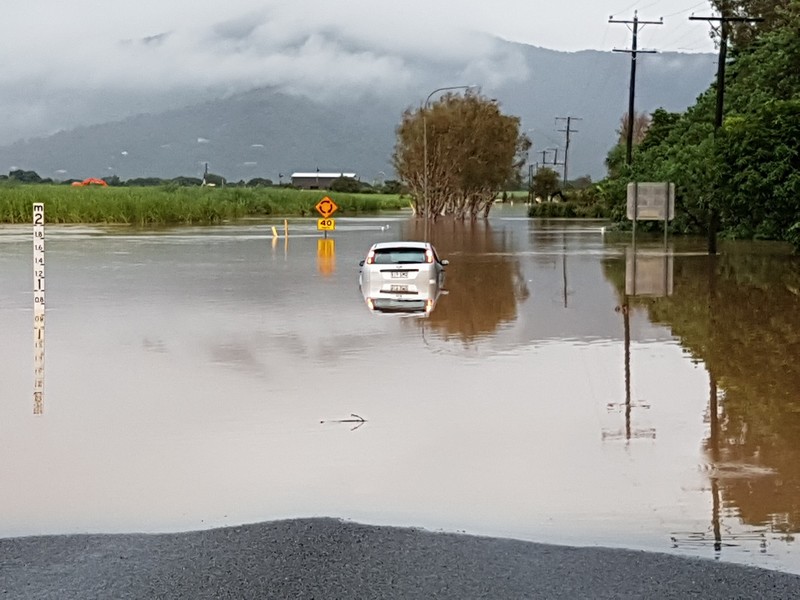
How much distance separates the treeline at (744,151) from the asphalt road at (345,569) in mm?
36250

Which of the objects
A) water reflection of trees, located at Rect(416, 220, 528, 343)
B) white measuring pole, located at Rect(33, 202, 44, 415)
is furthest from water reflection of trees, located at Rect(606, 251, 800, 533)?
white measuring pole, located at Rect(33, 202, 44, 415)

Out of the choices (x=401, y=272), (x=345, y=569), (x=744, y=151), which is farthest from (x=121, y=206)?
(x=345, y=569)

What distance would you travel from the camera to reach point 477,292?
30016 millimetres

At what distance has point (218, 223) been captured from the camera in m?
91.6

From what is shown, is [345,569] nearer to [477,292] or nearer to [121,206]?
[477,292]

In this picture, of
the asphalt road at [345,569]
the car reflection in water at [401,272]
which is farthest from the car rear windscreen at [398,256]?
the asphalt road at [345,569]

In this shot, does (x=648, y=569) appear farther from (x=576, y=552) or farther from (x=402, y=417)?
(x=402, y=417)

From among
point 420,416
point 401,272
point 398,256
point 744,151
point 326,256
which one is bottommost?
point 420,416

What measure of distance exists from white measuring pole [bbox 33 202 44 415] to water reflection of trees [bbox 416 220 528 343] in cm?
597

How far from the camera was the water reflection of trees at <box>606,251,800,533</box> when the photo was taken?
1033cm

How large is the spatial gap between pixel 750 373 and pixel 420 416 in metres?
5.20

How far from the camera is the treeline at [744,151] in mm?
43969

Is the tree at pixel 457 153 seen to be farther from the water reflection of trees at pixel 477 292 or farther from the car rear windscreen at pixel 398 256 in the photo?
the car rear windscreen at pixel 398 256

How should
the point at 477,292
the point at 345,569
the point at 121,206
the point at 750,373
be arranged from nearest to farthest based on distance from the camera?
the point at 345,569
the point at 750,373
the point at 477,292
the point at 121,206
